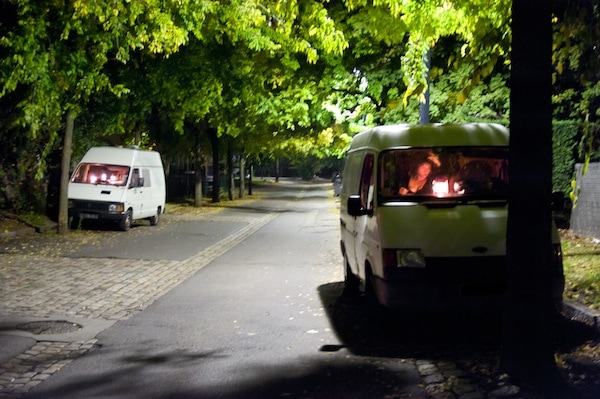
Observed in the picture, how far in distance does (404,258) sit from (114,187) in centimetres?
1495

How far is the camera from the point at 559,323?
803 centimetres

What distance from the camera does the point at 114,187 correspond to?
68.3ft

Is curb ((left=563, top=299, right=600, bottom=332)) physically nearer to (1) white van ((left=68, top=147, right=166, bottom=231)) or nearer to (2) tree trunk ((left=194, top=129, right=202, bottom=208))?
(1) white van ((left=68, top=147, right=166, bottom=231))

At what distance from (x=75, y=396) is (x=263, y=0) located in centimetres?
1303

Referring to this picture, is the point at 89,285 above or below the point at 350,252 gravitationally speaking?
below

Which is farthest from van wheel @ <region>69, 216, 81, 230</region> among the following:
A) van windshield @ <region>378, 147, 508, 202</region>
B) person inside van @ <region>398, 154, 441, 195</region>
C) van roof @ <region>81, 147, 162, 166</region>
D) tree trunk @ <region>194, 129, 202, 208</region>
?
person inside van @ <region>398, 154, 441, 195</region>

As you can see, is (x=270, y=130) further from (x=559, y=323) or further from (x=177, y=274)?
(x=559, y=323)

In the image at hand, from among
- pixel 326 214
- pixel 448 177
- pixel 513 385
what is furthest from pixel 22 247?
pixel 326 214

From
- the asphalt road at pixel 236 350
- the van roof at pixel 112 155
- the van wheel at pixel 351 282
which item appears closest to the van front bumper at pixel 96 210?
the van roof at pixel 112 155

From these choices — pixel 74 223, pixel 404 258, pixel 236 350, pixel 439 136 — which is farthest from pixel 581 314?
pixel 74 223

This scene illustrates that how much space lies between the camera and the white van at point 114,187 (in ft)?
67.7

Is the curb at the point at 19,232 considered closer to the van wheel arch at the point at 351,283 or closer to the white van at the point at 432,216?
the van wheel arch at the point at 351,283

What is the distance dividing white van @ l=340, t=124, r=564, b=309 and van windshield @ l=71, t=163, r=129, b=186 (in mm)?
13473

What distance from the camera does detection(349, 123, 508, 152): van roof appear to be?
8.38 metres
